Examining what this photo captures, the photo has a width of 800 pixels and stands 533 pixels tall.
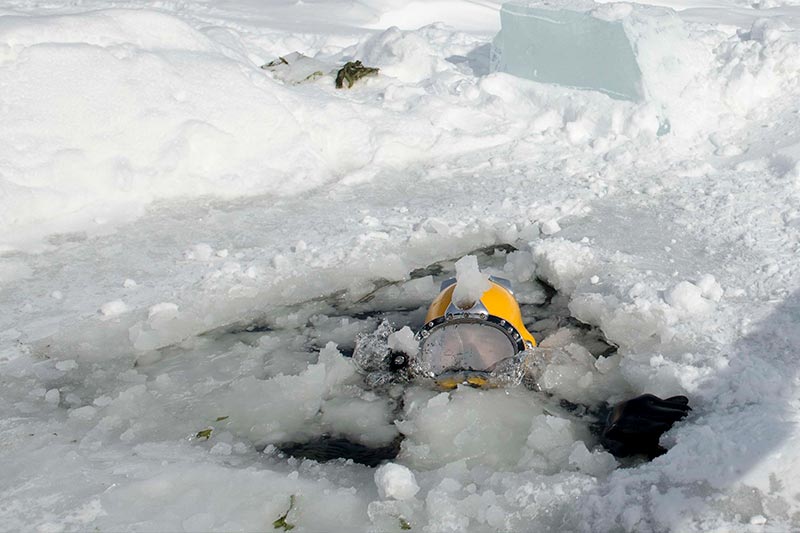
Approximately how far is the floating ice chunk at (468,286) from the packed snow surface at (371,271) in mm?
268

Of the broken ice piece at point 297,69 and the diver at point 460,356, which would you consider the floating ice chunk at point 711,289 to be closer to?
the diver at point 460,356

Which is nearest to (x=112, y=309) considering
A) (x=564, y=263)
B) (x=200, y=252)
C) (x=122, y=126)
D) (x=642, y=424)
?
(x=200, y=252)

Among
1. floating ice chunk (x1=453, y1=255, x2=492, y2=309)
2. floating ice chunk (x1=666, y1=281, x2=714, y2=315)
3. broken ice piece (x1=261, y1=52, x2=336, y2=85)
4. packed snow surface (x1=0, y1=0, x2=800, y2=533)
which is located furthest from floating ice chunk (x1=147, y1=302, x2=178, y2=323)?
broken ice piece (x1=261, y1=52, x2=336, y2=85)

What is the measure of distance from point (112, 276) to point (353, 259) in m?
1.07

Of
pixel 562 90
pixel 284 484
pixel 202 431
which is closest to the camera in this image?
pixel 284 484

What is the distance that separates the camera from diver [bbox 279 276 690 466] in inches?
112

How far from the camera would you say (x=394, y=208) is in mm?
4387

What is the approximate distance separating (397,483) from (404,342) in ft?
2.48

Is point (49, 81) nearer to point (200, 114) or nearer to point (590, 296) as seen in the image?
point (200, 114)

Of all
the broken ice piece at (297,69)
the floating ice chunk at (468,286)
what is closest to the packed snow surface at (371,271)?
the broken ice piece at (297,69)

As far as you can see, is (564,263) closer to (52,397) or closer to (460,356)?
(460,356)

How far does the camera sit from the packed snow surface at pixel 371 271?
2465 millimetres

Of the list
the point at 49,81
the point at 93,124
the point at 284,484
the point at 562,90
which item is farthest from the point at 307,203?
the point at 284,484

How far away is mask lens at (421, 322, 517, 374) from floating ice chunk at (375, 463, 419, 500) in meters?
0.66
